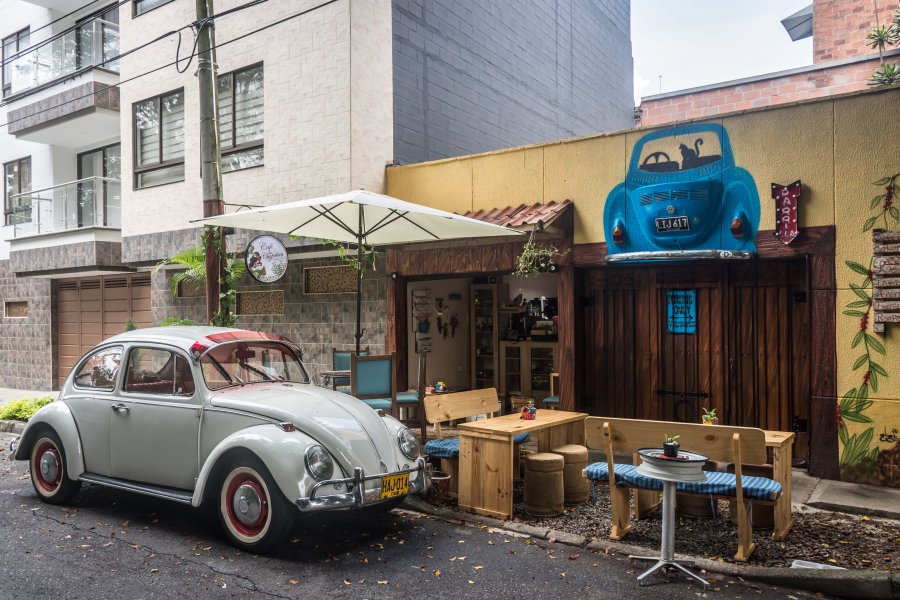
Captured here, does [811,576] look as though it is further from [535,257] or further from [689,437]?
[535,257]

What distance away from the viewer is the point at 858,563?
17.0 feet

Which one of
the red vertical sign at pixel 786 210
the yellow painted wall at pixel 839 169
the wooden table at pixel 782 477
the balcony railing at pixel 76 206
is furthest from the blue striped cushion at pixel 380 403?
the balcony railing at pixel 76 206

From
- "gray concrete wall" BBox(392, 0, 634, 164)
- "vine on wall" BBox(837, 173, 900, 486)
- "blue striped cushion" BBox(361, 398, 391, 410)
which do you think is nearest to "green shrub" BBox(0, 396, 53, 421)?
"blue striped cushion" BBox(361, 398, 391, 410)

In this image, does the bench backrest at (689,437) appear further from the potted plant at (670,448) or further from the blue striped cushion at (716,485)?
the potted plant at (670,448)

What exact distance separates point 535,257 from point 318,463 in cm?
469

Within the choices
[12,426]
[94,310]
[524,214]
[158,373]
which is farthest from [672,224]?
[94,310]

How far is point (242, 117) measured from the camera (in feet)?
39.8

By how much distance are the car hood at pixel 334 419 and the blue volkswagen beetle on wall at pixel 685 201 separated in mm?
4094

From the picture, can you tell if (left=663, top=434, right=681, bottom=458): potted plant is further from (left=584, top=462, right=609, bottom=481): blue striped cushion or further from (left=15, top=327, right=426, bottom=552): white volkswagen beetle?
(left=15, top=327, right=426, bottom=552): white volkswagen beetle

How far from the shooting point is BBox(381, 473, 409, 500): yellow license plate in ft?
18.7

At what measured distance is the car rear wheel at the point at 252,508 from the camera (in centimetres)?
547

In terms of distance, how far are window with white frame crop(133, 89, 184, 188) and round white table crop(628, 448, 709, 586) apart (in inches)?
419

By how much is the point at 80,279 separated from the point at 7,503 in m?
11.1

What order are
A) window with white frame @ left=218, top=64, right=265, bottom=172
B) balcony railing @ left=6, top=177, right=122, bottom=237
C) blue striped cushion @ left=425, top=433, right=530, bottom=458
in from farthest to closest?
balcony railing @ left=6, top=177, right=122, bottom=237
window with white frame @ left=218, top=64, right=265, bottom=172
blue striped cushion @ left=425, top=433, right=530, bottom=458
